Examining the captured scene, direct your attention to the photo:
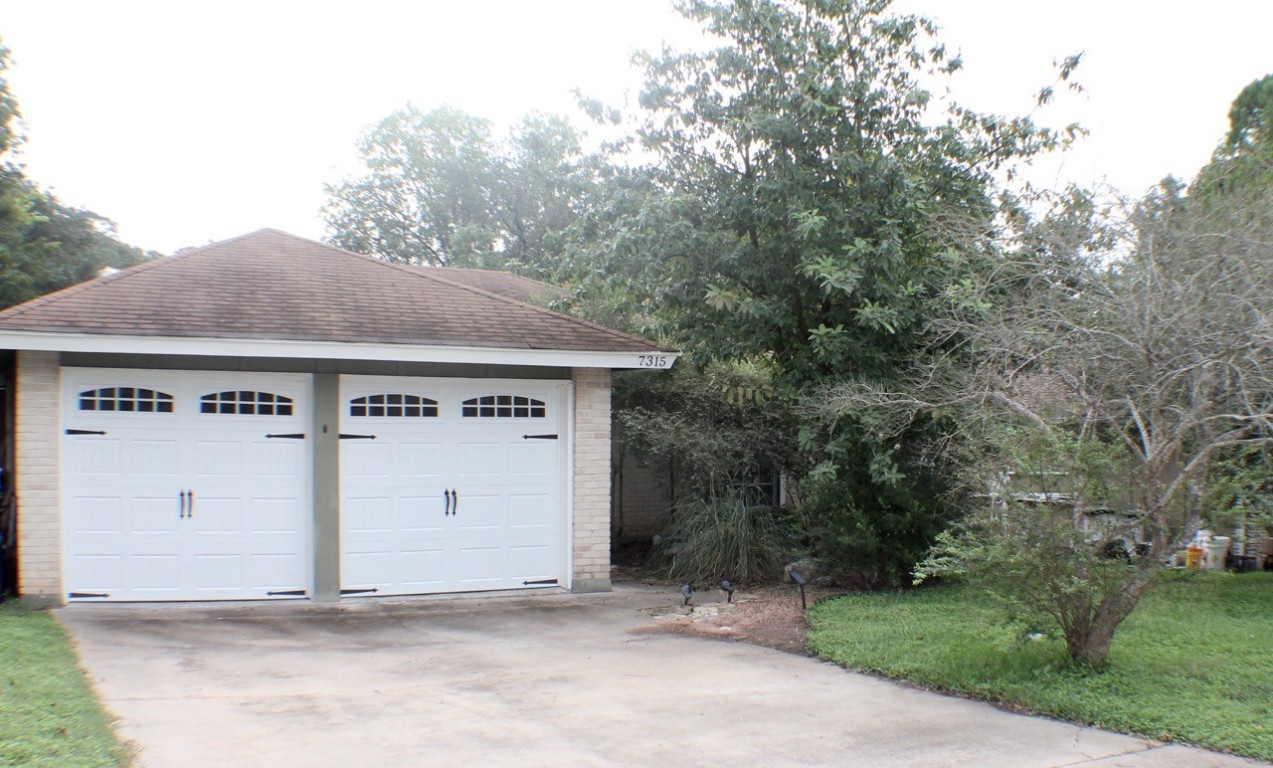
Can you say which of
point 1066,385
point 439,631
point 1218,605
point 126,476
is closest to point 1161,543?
point 1066,385

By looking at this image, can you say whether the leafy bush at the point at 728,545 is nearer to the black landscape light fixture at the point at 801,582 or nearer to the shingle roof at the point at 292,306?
the black landscape light fixture at the point at 801,582

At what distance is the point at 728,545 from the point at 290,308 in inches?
225

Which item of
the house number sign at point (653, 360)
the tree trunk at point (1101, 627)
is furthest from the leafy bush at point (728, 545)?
the tree trunk at point (1101, 627)

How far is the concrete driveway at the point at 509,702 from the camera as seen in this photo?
585cm

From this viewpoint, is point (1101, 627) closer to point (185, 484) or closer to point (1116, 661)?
point (1116, 661)

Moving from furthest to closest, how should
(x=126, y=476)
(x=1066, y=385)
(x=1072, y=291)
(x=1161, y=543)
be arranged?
(x=126, y=476), (x=1072, y=291), (x=1066, y=385), (x=1161, y=543)

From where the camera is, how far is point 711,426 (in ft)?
43.3

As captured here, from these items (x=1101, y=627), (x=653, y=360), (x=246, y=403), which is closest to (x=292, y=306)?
(x=246, y=403)

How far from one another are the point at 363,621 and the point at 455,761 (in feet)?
14.9

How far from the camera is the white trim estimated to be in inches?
376

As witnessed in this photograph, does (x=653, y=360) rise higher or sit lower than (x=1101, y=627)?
higher

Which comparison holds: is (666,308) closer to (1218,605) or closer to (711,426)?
(711,426)

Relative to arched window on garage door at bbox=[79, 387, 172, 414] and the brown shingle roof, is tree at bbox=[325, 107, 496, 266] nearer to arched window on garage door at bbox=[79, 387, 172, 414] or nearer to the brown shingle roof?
the brown shingle roof

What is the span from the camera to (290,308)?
10.7 m
